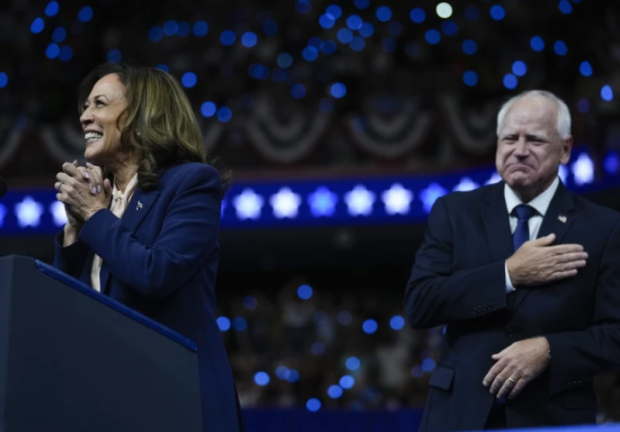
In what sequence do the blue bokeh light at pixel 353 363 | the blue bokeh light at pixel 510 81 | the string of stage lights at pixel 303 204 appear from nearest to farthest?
the blue bokeh light at pixel 353 363, the string of stage lights at pixel 303 204, the blue bokeh light at pixel 510 81

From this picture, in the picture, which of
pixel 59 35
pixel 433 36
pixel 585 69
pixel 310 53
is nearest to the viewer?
pixel 585 69

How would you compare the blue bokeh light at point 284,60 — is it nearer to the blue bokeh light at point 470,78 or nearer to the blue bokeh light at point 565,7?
the blue bokeh light at point 470,78

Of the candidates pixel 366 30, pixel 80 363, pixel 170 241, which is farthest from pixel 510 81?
pixel 80 363

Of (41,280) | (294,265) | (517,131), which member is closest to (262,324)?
(294,265)

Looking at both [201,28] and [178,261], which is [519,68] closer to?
[201,28]

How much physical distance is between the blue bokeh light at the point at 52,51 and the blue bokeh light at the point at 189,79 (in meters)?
1.50

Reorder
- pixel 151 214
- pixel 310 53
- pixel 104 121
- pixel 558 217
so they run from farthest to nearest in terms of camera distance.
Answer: pixel 310 53 → pixel 558 217 → pixel 104 121 → pixel 151 214

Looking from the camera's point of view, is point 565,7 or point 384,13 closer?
point 565,7

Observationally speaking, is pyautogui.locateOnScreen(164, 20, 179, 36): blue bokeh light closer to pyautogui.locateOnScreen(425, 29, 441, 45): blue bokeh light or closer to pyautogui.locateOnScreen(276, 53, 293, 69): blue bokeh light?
pyautogui.locateOnScreen(276, 53, 293, 69): blue bokeh light

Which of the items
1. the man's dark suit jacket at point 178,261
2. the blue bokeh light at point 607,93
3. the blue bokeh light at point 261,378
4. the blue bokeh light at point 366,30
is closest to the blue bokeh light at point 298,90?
the blue bokeh light at point 366,30

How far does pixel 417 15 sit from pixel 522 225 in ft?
28.0

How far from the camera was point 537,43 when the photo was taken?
9922 millimetres

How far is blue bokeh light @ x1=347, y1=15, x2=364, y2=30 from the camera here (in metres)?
10.6

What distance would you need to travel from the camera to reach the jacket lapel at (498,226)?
8.18ft
